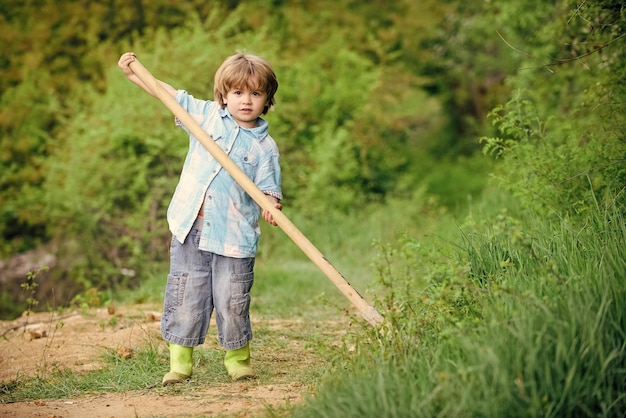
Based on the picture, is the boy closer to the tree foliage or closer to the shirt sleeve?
the shirt sleeve

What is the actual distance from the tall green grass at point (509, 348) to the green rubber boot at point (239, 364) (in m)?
0.74

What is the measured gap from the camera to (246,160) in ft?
15.9

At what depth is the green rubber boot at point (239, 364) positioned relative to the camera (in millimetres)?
4746

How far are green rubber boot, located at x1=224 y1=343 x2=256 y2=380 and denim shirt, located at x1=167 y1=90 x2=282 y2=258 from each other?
540 mm

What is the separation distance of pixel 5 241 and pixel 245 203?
871 centimetres

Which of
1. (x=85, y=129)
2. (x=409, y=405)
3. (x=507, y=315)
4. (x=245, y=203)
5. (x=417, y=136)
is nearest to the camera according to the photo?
(x=409, y=405)

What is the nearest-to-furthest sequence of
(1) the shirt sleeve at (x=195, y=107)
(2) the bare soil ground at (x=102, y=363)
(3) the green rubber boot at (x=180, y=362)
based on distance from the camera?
(2) the bare soil ground at (x=102, y=363) → (3) the green rubber boot at (x=180, y=362) → (1) the shirt sleeve at (x=195, y=107)

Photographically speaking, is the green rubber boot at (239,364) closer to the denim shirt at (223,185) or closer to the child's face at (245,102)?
the denim shirt at (223,185)

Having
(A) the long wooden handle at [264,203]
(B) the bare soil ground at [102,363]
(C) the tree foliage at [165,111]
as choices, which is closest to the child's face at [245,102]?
(A) the long wooden handle at [264,203]

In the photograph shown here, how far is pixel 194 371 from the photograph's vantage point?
16.3 ft

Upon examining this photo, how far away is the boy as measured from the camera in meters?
→ 4.76

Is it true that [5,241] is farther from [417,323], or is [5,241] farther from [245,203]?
[417,323]

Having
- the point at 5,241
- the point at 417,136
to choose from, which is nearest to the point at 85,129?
the point at 5,241

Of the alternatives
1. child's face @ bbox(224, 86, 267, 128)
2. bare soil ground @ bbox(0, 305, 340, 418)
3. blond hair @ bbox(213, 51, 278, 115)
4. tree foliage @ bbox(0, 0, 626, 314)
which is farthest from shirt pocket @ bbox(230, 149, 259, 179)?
tree foliage @ bbox(0, 0, 626, 314)
